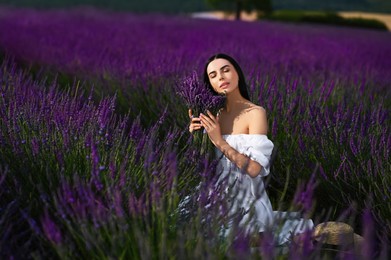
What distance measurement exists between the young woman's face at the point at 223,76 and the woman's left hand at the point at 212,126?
8.1 inches

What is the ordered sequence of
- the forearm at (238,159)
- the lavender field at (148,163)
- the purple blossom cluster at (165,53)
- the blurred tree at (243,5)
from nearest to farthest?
the lavender field at (148,163)
the forearm at (238,159)
the purple blossom cluster at (165,53)
the blurred tree at (243,5)

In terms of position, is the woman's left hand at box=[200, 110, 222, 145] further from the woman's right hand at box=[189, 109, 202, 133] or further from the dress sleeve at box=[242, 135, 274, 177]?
the dress sleeve at box=[242, 135, 274, 177]

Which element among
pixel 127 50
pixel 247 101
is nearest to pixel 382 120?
pixel 247 101

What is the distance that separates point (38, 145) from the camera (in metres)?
2.11

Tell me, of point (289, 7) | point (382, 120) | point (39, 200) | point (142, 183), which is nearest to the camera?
point (39, 200)

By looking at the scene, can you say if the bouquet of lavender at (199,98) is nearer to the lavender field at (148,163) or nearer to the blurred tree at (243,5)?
the lavender field at (148,163)

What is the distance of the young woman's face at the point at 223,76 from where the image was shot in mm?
2400

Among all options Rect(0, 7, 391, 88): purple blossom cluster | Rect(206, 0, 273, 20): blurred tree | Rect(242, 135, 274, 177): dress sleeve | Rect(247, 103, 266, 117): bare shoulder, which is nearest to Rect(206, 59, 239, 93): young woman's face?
Rect(247, 103, 266, 117): bare shoulder

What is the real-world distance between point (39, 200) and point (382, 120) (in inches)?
68.9

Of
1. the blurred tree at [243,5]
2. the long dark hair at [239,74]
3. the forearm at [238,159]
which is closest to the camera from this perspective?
the forearm at [238,159]

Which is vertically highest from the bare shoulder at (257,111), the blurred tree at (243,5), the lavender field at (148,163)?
the blurred tree at (243,5)

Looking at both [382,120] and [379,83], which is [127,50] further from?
[382,120]

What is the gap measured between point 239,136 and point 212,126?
193mm

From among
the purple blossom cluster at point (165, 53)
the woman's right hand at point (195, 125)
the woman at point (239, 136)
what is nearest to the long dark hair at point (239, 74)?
the woman at point (239, 136)
